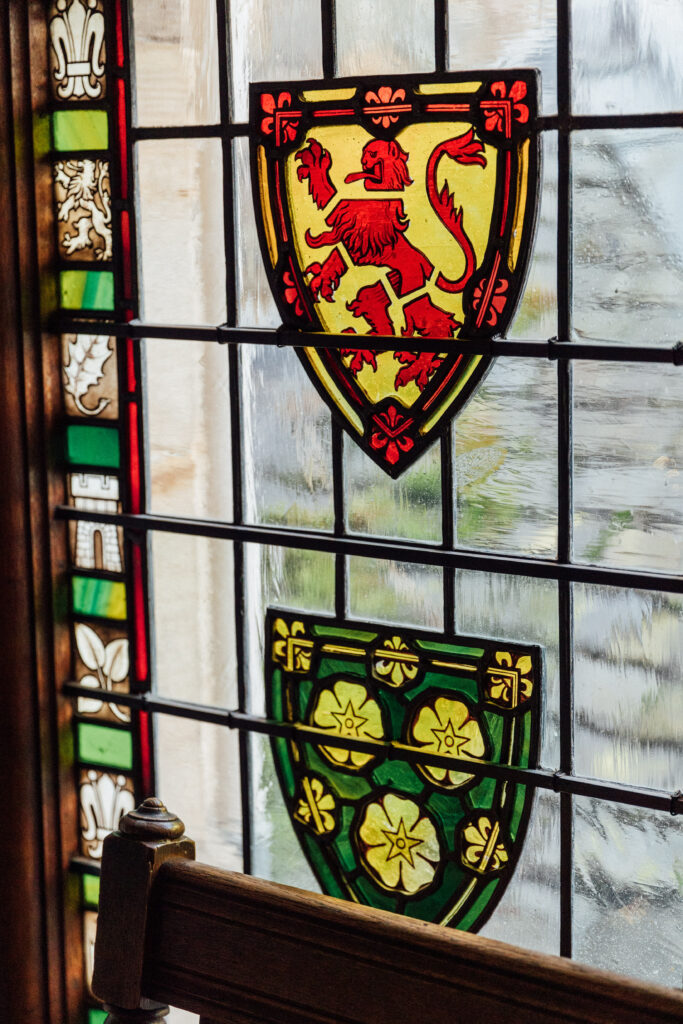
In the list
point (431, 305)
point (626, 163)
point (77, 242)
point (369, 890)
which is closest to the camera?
point (626, 163)

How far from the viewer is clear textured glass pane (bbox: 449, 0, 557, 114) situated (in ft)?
4.72

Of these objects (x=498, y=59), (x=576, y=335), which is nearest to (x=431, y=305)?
(x=576, y=335)

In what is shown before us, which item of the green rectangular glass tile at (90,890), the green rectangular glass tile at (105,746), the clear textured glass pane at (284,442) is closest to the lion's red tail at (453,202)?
the clear textured glass pane at (284,442)

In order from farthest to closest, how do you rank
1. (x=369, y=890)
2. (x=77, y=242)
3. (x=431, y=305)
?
(x=77, y=242) → (x=369, y=890) → (x=431, y=305)

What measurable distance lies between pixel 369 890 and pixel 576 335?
713 mm

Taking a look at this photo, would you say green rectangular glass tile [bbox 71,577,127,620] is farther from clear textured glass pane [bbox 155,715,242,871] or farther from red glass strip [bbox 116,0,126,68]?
red glass strip [bbox 116,0,126,68]

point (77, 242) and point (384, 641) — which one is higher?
point (77, 242)

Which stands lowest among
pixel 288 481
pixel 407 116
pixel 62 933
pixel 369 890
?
pixel 62 933

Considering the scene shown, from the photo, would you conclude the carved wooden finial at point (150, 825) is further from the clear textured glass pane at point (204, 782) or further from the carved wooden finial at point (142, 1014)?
the clear textured glass pane at point (204, 782)

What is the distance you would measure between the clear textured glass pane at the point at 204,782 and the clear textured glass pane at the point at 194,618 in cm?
5

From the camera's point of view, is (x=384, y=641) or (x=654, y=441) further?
(x=384, y=641)

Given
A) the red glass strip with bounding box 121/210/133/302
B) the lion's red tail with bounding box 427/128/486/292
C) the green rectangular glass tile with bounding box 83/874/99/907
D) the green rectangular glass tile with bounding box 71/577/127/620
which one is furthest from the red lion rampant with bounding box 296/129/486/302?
the green rectangular glass tile with bounding box 83/874/99/907

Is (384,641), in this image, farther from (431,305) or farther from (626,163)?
(626,163)

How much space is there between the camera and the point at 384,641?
163cm
